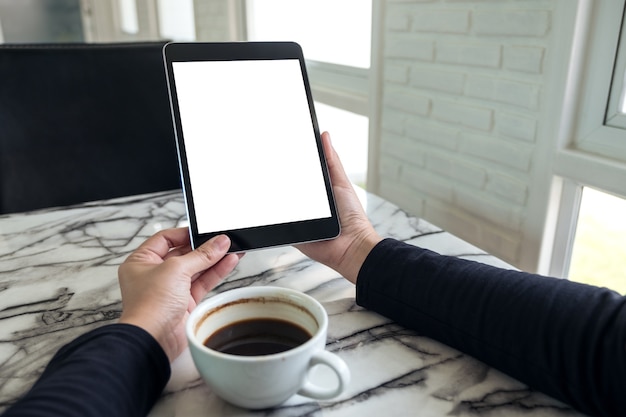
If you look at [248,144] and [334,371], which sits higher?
[248,144]

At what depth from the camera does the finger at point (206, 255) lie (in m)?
0.46

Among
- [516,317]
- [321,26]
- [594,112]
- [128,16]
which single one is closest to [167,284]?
[516,317]

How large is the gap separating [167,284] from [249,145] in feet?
0.61

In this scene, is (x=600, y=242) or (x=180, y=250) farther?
(x=600, y=242)

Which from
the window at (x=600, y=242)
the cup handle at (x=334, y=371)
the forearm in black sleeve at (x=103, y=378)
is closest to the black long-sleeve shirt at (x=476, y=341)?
the forearm in black sleeve at (x=103, y=378)

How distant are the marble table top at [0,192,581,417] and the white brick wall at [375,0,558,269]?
227 mm

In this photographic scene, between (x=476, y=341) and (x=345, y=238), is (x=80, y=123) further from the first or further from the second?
(x=476, y=341)

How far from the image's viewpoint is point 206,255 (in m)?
0.48

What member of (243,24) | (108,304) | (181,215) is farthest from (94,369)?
(243,24)

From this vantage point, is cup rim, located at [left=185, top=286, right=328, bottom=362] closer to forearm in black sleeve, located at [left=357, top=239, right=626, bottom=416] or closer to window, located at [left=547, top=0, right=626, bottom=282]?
forearm in black sleeve, located at [left=357, top=239, right=626, bottom=416]

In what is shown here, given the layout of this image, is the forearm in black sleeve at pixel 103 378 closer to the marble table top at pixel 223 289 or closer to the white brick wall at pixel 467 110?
the marble table top at pixel 223 289

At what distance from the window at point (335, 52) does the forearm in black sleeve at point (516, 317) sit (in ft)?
2.76

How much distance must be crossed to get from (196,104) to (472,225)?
24.4 inches

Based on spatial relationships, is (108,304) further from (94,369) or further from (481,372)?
(481,372)
